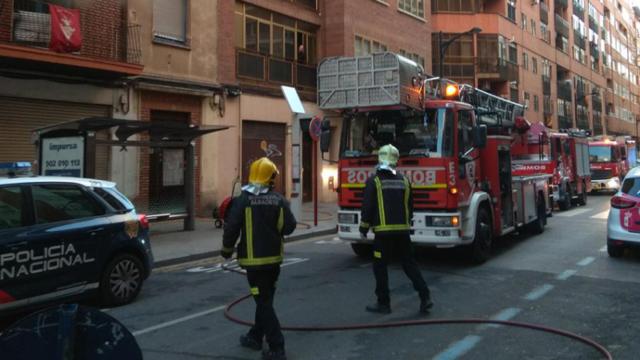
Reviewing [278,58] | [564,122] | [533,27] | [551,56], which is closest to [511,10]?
[533,27]

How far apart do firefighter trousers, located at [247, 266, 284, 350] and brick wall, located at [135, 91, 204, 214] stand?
12.1 meters

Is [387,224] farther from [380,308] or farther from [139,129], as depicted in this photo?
[139,129]

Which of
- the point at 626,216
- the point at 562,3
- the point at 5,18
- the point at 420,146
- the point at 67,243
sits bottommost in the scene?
the point at 67,243

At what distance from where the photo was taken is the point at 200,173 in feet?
59.2

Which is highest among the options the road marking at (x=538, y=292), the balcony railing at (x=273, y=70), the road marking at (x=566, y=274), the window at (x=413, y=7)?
the window at (x=413, y=7)

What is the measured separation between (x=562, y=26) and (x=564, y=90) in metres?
6.31

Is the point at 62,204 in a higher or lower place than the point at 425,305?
higher

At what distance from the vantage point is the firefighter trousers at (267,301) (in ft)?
16.0

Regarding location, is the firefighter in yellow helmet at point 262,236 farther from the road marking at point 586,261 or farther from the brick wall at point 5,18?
the brick wall at point 5,18

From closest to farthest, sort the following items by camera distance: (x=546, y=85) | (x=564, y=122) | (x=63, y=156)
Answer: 1. (x=63, y=156)
2. (x=546, y=85)
3. (x=564, y=122)

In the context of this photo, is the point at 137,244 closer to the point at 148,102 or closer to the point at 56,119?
the point at 56,119

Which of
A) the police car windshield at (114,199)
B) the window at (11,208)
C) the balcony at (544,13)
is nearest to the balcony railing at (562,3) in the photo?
the balcony at (544,13)

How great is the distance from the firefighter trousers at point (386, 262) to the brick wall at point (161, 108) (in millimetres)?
11230

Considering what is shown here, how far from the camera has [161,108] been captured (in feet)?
55.8
